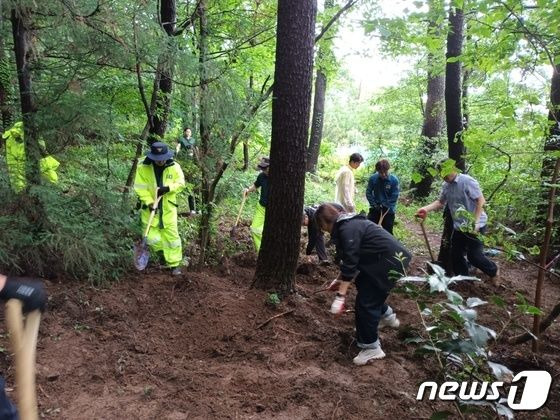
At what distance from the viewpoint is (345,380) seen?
353cm

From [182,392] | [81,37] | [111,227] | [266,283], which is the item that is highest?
[81,37]

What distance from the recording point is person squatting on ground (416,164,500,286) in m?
5.87

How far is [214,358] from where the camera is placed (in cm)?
407

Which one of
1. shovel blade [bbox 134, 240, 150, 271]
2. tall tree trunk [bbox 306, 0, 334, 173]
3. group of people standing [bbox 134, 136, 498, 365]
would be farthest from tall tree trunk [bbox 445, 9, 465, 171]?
tall tree trunk [bbox 306, 0, 334, 173]

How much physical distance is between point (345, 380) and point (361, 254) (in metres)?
1.16

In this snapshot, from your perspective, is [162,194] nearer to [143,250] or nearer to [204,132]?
[143,250]

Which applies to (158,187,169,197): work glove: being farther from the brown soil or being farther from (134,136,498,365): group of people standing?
the brown soil

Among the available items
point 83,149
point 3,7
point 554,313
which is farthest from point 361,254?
point 3,7

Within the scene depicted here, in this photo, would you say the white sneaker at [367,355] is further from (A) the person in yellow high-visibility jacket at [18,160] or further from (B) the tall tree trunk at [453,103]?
(A) the person in yellow high-visibility jacket at [18,160]

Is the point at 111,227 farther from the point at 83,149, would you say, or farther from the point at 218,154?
the point at 218,154

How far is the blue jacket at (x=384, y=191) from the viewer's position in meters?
7.41

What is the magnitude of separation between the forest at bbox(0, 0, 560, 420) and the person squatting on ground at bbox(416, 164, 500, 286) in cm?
3

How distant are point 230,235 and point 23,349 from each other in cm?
543

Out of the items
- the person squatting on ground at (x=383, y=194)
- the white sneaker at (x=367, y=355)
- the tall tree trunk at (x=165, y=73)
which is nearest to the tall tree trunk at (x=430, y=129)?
the person squatting on ground at (x=383, y=194)
